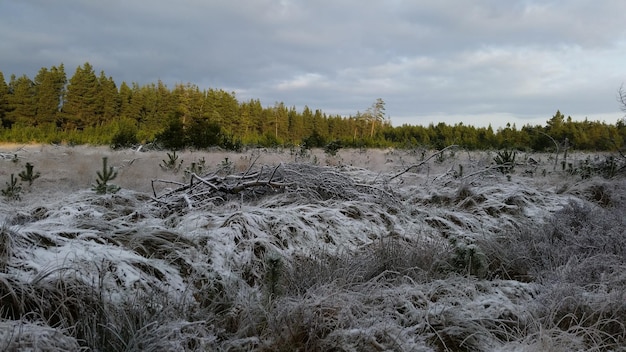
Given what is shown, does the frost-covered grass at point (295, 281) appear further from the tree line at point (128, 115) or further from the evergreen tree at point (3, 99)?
the evergreen tree at point (3, 99)

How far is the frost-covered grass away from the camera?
2.09 meters

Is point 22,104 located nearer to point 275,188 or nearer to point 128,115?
point 128,115

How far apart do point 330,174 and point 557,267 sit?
3.55 m

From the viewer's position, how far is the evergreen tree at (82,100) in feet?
123

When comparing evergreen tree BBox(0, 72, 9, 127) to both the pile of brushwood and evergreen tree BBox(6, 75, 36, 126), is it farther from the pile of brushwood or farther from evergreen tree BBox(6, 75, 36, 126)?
the pile of brushwood

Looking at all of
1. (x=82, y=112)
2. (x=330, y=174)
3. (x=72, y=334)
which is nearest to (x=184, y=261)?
(x=72, y=334)

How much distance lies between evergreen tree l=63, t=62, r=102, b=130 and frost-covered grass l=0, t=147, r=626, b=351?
3732cm

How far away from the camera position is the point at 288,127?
51812 mm

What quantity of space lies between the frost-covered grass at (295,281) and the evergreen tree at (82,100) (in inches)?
1469

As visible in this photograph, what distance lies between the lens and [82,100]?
37.8m

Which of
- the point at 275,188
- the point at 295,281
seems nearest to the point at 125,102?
the point at 275,188

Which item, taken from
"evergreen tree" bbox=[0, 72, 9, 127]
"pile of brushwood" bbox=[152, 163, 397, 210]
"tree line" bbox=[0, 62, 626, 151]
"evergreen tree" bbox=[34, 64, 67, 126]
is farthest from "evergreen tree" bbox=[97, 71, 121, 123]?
"pile of brushwood" bbox=[152, 163, 397, 210]

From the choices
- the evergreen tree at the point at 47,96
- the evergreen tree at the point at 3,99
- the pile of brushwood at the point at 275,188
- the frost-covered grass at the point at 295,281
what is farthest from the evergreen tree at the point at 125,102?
the frost-covered grass at the point at 295,281

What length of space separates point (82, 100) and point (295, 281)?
134ft
